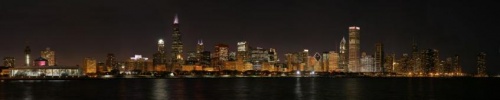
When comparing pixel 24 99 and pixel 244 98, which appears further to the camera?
pixel 244 98

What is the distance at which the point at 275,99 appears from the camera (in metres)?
79.7

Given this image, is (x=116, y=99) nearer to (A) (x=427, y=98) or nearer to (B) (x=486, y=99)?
(A) (x=427, y=98)

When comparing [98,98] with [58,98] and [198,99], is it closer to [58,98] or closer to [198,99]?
[58,98]

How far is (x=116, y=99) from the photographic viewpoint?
8000 cm

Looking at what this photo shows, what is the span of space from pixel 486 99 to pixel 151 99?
1650 inches

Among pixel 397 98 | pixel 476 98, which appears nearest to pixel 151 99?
pixel 397 98

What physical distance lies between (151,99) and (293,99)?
17640 millimetres

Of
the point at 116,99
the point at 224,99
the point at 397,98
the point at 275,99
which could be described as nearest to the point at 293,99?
the point at 275,99

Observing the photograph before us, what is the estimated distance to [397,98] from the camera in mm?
82938

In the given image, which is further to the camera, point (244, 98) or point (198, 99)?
point (244, 98)

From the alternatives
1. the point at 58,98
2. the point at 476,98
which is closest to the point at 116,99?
the point at 58,98

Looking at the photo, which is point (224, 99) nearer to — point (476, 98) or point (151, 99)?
point (151, 99)

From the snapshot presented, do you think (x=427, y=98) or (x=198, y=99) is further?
(x=427, y=98)

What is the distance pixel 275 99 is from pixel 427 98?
A: 20.5m
